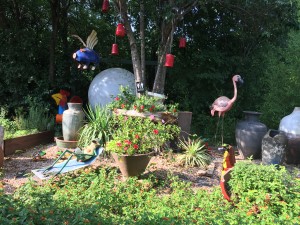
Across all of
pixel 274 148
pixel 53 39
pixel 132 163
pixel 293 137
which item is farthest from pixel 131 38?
pixel 293 137

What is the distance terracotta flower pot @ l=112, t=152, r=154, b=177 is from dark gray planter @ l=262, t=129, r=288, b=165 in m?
2.45

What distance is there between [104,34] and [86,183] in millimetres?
6138

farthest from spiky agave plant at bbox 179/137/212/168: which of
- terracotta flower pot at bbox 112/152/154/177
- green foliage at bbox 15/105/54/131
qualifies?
green foliage at bbox 15/105/54/131

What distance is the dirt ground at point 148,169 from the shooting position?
445cm

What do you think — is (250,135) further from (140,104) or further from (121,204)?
(121,204)

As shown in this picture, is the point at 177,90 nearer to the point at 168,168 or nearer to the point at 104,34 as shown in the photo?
the point at 104,34

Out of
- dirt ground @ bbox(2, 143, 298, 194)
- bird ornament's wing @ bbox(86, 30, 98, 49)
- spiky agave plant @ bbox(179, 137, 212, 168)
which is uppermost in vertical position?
bird ornament's wing @ bbox(86, 30, 98, 49)

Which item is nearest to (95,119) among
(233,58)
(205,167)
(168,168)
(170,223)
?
(168,168)

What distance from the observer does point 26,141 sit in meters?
6.23

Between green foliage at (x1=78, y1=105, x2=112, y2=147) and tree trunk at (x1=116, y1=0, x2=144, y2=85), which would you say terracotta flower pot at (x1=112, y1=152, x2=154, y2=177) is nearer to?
green foliage at (x1=78, y1=105, x2=112, y2=147)

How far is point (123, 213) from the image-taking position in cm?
320

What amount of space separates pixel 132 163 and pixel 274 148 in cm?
277

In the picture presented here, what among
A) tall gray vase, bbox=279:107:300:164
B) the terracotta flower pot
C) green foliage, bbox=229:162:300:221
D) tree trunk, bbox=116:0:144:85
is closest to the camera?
green foliage, bbox=229:162:300:221

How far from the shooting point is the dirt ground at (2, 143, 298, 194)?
4445 mm
